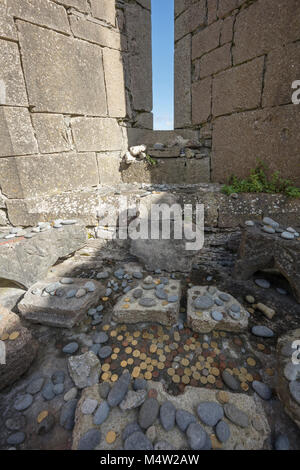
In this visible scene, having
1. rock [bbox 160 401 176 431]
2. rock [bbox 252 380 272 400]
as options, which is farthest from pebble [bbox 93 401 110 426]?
rock [bbox 252 380 272 400]

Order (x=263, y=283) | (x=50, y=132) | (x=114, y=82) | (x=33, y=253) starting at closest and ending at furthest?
(x=263, y=283) → (x=33, y=253) → (x=50, y=132) → (x=114, y=82)

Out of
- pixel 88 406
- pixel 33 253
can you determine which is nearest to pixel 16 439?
pixel 88 406

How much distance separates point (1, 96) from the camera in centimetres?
234

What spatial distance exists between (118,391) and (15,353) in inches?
25.9

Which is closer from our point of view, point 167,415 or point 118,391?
point 167,415

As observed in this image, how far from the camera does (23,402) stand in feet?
3.68

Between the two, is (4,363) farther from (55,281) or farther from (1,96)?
(1,96)

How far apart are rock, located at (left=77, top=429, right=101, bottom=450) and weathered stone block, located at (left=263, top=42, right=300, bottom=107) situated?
3.37 metres

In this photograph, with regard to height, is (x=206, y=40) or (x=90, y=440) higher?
(x=206, y=40)

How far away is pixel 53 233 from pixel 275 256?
7.27ft

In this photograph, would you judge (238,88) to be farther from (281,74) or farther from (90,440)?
(90,440)

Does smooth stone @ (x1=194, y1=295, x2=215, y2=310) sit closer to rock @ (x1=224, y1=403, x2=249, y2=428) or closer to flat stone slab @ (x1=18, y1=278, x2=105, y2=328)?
rock @ (x1=224, y1=403, x2=249, y2=428)

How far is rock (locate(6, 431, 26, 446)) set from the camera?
977 mm


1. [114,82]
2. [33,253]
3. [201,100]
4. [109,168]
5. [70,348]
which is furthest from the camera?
[109,168]
